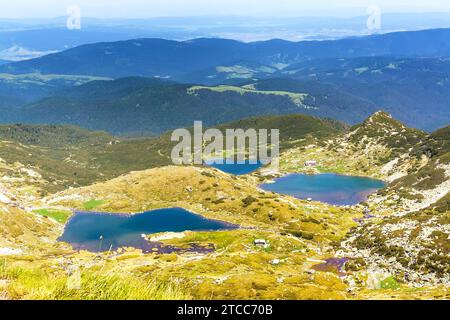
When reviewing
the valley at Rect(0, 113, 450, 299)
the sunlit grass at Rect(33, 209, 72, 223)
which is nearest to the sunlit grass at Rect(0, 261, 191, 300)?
the valley at Rect(0, 113, 450, 299)

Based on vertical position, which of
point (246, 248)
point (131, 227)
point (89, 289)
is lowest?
point (131, 227)

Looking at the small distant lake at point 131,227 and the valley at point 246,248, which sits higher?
the valley at point 246,248

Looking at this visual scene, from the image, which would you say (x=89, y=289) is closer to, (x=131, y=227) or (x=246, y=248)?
(x=246, y=248)

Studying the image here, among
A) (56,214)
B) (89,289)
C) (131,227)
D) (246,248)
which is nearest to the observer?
(89,289)

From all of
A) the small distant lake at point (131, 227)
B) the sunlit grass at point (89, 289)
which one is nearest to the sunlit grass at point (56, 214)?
the small distant lake at point (131, 227)

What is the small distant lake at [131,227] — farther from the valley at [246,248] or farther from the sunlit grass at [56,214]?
the valley at [246,248]

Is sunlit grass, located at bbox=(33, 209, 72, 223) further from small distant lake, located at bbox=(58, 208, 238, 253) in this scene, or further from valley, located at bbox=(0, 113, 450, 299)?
small distant lake, located at bbox=(58, 208, 238, 253)

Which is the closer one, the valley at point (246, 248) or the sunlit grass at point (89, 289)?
the sunlit grass at point (89, 289)

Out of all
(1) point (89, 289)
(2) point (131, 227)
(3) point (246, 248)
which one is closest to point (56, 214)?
(2) point (131, 227)

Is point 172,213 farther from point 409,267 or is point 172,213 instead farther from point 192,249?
point 409,267
